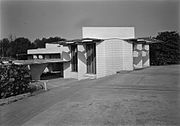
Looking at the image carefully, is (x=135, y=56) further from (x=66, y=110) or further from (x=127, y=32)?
(x=66, y=110)

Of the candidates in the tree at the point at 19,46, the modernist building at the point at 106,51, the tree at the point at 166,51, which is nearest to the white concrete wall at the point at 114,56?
the modernist building at the point at 106,51

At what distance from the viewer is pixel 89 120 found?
11.8 ft

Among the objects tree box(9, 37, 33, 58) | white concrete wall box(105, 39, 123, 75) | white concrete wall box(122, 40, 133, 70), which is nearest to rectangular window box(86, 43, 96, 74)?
white concrete wall box(105, 39, 123, 75)

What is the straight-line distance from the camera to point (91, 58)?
54.6 feet

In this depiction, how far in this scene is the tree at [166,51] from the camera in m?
19.7

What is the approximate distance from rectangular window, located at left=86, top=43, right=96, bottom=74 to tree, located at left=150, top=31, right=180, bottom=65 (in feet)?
25.5

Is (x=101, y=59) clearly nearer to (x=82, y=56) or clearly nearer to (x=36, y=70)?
(x=82, y=56)

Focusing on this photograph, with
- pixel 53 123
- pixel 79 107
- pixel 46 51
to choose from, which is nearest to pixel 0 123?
pixel 53 123

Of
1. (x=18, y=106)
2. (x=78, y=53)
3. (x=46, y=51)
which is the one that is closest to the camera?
(x=18, y=106)

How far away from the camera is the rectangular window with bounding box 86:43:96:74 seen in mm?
16359

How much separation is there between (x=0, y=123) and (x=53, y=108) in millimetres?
1230

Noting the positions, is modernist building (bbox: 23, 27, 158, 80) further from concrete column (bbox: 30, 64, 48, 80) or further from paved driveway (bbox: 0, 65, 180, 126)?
paved driveway (bbox: 0, 65, 180, 126)

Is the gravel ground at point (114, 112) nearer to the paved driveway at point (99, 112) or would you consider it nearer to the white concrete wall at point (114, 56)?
the paved driveway at point (99, 112)

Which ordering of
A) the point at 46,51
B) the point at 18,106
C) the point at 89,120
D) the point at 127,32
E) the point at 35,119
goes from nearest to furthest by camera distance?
1. the point at 89,120
2. the point at 35,119
3. the point at 18,106
4. the point at 127,32
5. the point at 46,51
